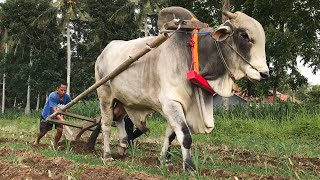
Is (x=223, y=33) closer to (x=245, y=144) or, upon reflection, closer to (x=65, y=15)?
(x=245, y=144)

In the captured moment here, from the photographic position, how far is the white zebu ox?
14.3 ft

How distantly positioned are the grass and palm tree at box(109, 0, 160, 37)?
509 inches

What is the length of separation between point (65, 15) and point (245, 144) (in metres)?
21.4

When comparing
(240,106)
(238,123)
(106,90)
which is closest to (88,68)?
(240,106)

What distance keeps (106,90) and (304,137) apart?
5119 mm

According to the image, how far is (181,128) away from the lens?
14.6 ft

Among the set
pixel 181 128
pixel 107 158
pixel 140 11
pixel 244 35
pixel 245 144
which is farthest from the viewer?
pixel 140 11

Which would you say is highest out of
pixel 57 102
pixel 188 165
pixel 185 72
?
pixel 185 72

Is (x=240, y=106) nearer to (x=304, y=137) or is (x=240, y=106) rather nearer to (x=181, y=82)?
(x=304, y=137)

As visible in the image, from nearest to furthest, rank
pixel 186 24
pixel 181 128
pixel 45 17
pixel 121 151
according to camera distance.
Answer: pixel 181 128, pixel 186 24, pixel 121 151, pixel 45 17

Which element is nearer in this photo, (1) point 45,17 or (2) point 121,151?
(2) point 121,151

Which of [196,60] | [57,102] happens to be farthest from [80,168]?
[57,102]

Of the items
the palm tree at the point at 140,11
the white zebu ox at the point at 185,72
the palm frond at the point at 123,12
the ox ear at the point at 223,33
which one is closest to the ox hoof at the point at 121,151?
the white zebu ox at the point at 185,72

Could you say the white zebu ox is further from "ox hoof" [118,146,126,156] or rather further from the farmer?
the farmer
